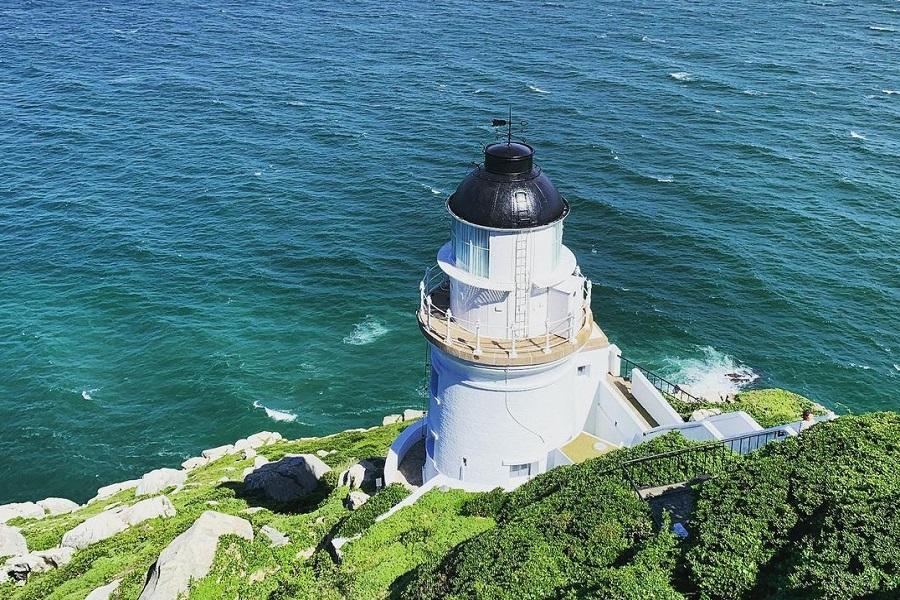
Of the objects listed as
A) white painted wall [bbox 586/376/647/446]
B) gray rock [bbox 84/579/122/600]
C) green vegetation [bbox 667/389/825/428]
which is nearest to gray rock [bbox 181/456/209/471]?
gray rock [bbox 84/579/122/600]

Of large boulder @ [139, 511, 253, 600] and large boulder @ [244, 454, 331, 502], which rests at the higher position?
large boulder @ [139, 511, 253, 600]

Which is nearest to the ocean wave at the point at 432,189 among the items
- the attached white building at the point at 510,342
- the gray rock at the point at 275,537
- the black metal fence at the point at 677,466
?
the attached white building at the point at 510,342

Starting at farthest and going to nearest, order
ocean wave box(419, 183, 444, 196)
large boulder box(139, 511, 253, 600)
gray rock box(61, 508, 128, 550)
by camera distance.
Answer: ocean wave box(419, 183, 444, 196)
gray rock box(61, 508, 128, 550)
large boulder box(139, 511, 253, 600)

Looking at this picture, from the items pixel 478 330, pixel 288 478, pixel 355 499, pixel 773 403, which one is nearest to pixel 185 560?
pixel 355 499

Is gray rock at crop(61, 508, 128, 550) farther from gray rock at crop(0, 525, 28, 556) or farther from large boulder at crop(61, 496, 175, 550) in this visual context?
gray rock at crop(0, 525, 28, 556)

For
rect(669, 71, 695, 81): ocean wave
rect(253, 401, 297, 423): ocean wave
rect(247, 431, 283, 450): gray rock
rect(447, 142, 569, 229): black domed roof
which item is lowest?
rect(253, 401, 297, 423): ocean wave

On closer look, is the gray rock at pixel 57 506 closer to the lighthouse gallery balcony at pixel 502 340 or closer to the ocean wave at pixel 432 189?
the lighthouse gallery balcony at pixel 502 340
